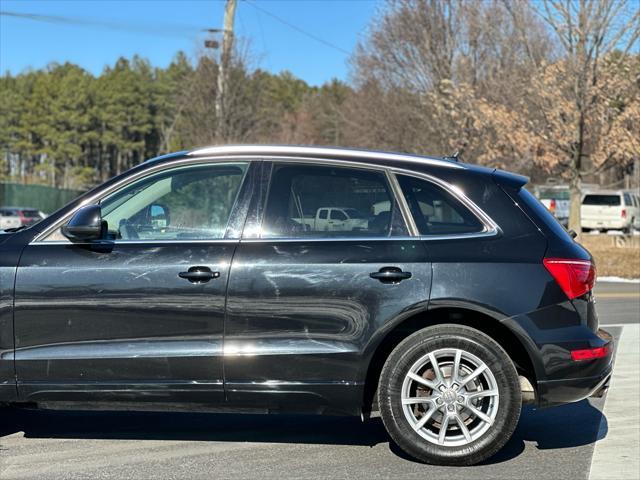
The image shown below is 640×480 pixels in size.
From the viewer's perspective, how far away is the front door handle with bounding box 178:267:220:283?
15.3ft

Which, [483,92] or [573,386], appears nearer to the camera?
[573,386]

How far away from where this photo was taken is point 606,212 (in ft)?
118

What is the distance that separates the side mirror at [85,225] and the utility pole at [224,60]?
20.7 m

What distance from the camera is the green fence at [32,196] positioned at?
47.8m

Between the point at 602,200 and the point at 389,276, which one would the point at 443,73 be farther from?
the point at 389,276

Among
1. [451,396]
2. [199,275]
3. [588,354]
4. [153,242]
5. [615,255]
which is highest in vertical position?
[153,242]

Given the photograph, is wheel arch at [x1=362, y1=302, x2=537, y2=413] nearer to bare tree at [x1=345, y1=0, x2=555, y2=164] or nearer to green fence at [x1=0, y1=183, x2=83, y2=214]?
bare tree at [x1=345, y1=0, x2=555, y2=164]

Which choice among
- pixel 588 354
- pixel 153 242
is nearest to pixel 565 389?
pixel 588 354

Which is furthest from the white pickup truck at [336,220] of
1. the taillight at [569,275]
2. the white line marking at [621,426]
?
the white line marking at [621,426]

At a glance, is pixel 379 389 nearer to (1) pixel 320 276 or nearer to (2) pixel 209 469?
(1) pixel 320 276

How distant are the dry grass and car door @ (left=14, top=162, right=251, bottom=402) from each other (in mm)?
14387

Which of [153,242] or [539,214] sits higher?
Result: [539,214]

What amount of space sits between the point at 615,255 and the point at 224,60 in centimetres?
1243

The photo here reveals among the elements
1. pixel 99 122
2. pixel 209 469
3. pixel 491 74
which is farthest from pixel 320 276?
pixel 99 122
